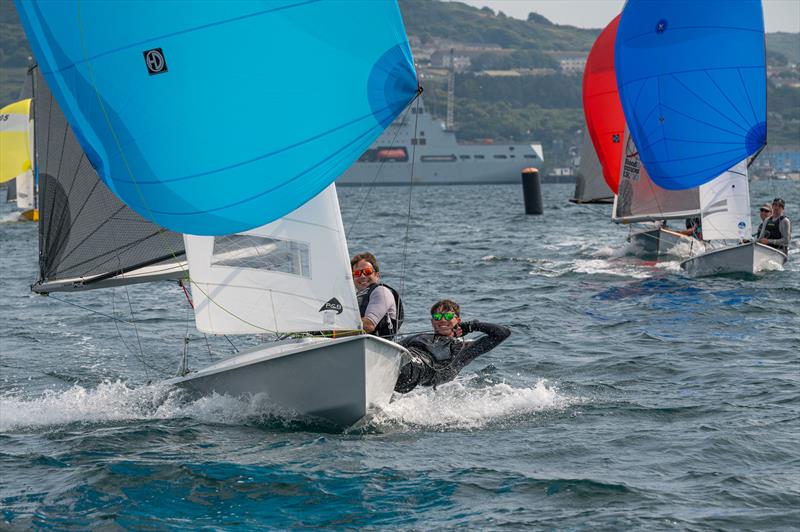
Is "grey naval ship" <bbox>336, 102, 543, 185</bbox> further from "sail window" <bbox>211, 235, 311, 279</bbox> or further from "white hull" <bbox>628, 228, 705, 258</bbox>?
"sail window" <bbox>211, 235, 311, 279</bbox>

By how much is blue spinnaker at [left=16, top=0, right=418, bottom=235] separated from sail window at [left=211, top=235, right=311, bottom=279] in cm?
63

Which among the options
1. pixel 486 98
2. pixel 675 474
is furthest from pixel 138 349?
pixel 486 98

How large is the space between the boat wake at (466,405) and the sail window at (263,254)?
1.24 meters

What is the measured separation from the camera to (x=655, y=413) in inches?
331

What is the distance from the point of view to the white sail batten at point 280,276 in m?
7.98

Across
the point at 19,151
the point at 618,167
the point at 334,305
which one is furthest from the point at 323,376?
the point at 19,151

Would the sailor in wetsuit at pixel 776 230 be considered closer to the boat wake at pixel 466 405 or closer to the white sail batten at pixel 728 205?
the white sail batten at pixel 728 205

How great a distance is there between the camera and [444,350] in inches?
335

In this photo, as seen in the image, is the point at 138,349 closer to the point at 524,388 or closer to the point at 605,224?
the point at 524,388

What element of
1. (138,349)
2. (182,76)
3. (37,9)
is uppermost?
(37,9)

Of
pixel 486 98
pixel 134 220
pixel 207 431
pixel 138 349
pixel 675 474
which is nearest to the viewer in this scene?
pixel 675 474

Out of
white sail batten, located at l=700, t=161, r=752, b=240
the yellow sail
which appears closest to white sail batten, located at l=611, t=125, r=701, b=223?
white sail batten, located at l=700, t=161, r=752, b=240

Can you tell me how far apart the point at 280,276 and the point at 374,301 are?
76 centimetres

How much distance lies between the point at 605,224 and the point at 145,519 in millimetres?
29224
